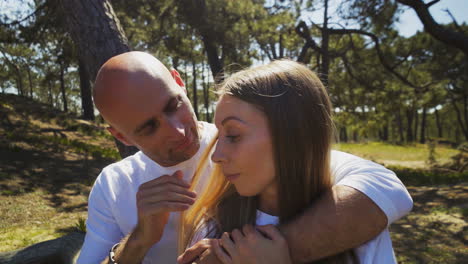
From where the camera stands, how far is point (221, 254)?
117cm

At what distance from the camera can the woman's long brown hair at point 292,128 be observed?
49.9 inches

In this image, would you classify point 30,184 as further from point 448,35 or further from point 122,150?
point 448,35

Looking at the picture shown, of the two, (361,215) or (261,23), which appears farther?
(261,23)

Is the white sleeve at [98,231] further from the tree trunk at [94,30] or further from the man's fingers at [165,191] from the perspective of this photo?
the tree trunk at [94,30]

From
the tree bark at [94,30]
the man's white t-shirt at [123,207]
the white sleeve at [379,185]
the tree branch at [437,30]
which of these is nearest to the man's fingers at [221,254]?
the white sleeve at [379,185]

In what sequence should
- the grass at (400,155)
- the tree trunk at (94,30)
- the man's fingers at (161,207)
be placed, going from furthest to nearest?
the grass at (400,155) < the tree trunk at (94,30) < the man's fingers at (161,207)

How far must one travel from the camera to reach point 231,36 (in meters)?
8.41

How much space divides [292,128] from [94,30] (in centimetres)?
208

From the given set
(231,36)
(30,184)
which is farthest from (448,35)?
(30,184)

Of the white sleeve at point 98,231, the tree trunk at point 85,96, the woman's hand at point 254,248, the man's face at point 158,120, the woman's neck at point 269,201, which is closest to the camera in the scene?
the woman's hand at point 254,248

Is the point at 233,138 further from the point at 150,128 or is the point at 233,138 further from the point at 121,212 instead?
the point at 121,212

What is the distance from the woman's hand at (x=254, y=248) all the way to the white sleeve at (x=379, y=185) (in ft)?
1.08

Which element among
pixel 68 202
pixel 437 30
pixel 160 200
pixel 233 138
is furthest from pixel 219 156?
pixel 437 30

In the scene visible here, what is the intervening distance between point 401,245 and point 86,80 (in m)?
15.1
